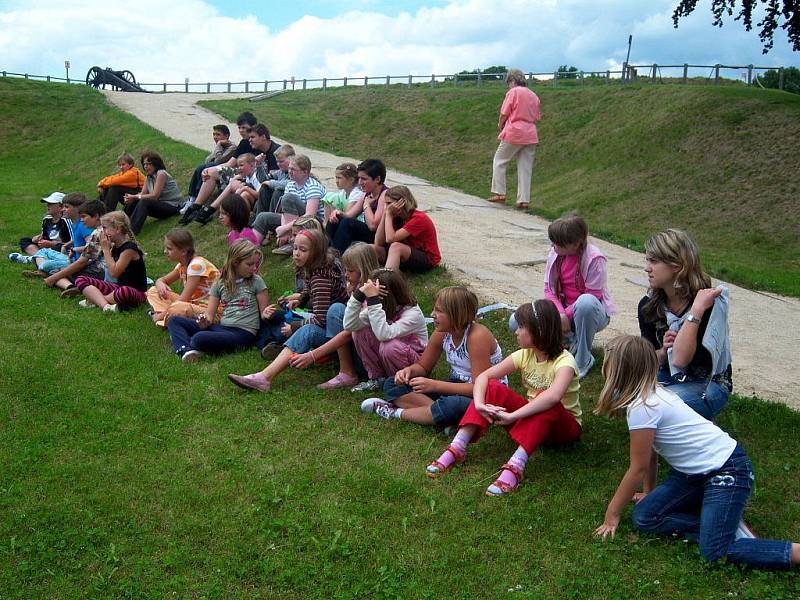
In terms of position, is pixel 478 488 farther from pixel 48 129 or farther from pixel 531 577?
pixel 48 129

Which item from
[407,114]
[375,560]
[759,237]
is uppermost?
[407,114]

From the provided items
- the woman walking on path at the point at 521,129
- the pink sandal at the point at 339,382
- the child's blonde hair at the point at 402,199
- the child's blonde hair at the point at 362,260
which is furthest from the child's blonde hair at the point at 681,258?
the woman walking on path at the point at 521,129

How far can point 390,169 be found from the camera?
20.4 metres

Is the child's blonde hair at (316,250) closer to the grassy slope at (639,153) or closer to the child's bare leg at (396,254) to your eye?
the child's bare leg at (396,254)

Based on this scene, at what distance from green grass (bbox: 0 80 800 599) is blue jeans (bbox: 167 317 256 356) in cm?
16

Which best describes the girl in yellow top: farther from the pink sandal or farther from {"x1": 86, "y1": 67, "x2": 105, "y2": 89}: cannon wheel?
{"x1": 86, "y1": 67, "x2": 105, "y2": 89}: cannon wheel

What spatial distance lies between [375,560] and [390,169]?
16958 millimetres

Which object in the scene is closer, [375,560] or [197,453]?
[375,560]

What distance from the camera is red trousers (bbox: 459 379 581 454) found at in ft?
16.0

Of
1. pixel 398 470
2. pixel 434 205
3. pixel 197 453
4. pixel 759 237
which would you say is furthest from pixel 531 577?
pixel 759 237

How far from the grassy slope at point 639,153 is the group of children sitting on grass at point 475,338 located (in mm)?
4735

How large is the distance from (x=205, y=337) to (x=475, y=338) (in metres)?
2.62

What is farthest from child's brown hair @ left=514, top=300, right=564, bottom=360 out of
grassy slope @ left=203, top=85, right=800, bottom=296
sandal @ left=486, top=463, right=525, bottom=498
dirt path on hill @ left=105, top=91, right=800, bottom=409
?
grassy slope @ left=203, top=85, right=800, bottom=296

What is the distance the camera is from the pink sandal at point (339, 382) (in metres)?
6.27
